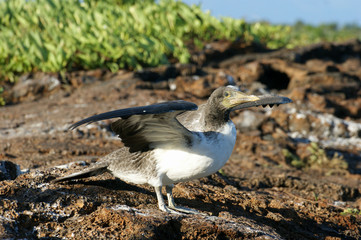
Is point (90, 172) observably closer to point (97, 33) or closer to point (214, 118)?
point (214, 118)

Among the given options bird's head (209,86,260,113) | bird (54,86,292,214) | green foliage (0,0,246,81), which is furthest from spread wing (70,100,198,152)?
green foliage (0,0,246,81)

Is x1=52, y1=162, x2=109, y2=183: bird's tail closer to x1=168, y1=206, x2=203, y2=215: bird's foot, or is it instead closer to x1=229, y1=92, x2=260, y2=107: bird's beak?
x1=168, y1=206, x2=203, y2=215: bird's foot

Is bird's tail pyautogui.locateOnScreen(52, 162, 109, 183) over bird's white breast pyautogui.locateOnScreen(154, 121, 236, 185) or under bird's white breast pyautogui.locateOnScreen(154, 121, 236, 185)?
under

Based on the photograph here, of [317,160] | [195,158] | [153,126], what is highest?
[153,126]

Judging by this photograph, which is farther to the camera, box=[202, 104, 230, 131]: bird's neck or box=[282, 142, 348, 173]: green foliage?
box=[282, 142, 348, 173]: green foliage

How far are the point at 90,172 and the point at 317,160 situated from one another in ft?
15.3

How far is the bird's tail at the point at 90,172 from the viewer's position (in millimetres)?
4367

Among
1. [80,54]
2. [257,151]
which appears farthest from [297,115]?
[80,54]

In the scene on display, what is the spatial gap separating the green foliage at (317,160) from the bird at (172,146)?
3833 mm

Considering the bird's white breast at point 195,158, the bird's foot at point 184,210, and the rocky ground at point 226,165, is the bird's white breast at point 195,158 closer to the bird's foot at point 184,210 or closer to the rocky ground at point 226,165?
the bird's foot at point 184,210

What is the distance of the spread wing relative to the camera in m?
3.64

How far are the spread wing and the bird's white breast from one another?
0.09 meters

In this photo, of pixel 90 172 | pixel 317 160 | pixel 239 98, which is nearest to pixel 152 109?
pixel 239 98

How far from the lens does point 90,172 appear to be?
4.51 metres
